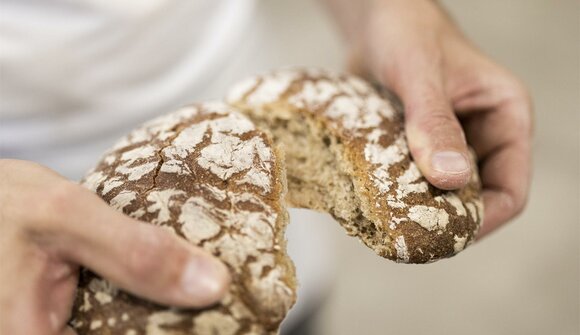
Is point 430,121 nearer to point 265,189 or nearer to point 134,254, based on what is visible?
point 265,189

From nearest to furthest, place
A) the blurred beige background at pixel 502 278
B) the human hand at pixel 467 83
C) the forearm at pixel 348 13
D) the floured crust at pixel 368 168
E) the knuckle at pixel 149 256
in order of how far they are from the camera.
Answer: the knuckle at pixel 149 256, the floured crust at pixel 368 168, the human hand at pixel 467 83, the forearm at pixel 348 13, the blurred beige background at pixel 502 278

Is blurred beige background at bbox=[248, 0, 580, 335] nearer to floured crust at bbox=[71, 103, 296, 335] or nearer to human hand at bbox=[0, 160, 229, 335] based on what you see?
floured crust at bbox=[71, 103, 296, 335]

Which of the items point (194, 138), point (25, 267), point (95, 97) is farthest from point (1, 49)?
point (25, 267)

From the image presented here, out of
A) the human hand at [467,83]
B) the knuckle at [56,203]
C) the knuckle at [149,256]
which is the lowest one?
the human hand at [467,83]

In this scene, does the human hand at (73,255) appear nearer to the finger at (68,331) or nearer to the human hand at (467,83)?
the finger at (68,331)

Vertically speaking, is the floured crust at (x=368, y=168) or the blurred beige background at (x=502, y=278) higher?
the floured crust at (x=368, y=168)

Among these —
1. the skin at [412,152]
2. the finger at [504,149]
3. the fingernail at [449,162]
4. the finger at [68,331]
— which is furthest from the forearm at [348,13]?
the finger at [68,331]

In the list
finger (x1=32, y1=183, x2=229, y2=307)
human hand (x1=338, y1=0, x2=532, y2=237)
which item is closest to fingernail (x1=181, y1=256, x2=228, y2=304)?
finger (x1=32, y1=183, x2=229, y2=307)

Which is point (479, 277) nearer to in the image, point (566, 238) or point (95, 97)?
point (566, 238)

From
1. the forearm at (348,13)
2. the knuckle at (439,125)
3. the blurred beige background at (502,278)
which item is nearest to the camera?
the knuckle at (439,125)

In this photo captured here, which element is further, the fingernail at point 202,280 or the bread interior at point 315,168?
the bread interior at point 315,168
